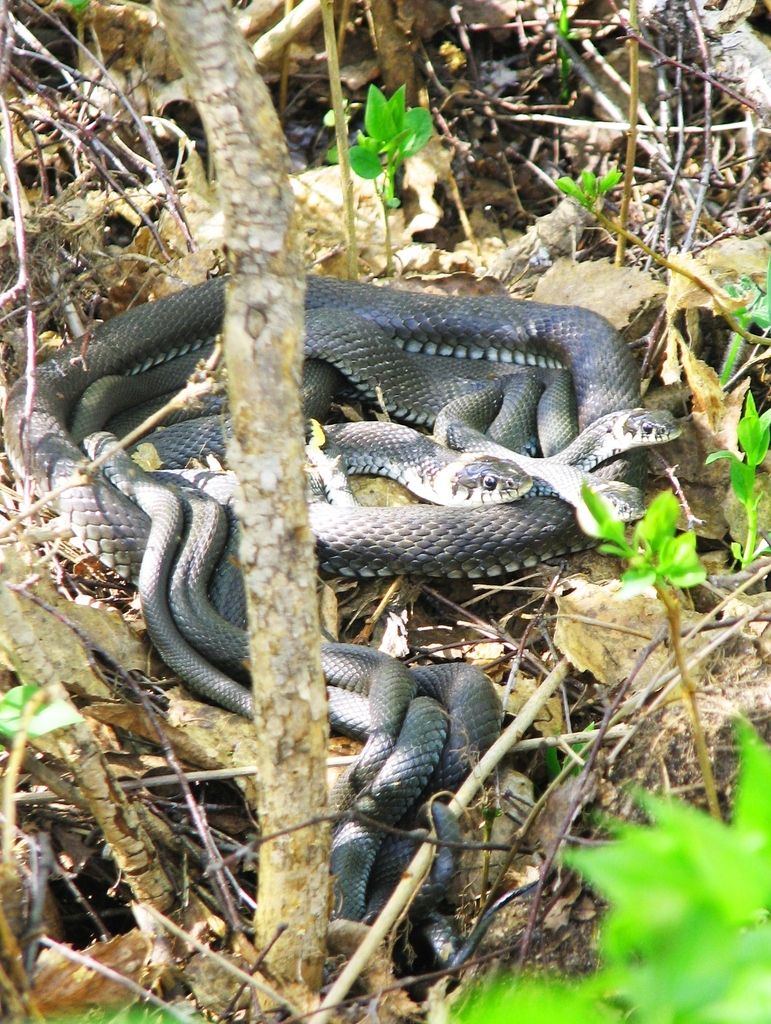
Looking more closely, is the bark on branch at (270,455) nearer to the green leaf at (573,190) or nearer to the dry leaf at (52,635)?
the dry leaf at (52,635)

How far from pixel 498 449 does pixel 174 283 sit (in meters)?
2.35

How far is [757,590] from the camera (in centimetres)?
397

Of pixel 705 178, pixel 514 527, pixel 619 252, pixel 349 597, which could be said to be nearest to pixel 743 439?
pixel 514 527

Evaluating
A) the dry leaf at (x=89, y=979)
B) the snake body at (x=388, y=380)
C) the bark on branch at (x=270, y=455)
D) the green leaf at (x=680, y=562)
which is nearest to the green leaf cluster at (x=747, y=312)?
the snake body at (x=388, y=380)

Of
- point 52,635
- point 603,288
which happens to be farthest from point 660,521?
point 603,288

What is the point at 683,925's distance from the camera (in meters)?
0.79

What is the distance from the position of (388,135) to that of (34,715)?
429 centimetres

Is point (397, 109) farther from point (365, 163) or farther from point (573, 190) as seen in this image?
point (573, 190)

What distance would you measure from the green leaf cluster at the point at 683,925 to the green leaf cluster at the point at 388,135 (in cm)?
498

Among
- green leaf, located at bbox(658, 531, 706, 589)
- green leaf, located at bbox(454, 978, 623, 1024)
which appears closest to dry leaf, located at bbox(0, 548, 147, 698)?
green leaf, located at bbox(658, 531, 706, 589)

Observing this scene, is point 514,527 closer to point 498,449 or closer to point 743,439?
point 498,449

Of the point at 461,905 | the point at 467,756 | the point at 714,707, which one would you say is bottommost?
the point at 461,905

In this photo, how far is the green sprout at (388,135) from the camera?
5082mm

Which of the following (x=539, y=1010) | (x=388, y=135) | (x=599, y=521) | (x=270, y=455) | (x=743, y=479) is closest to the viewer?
(x=539, y=1010)
